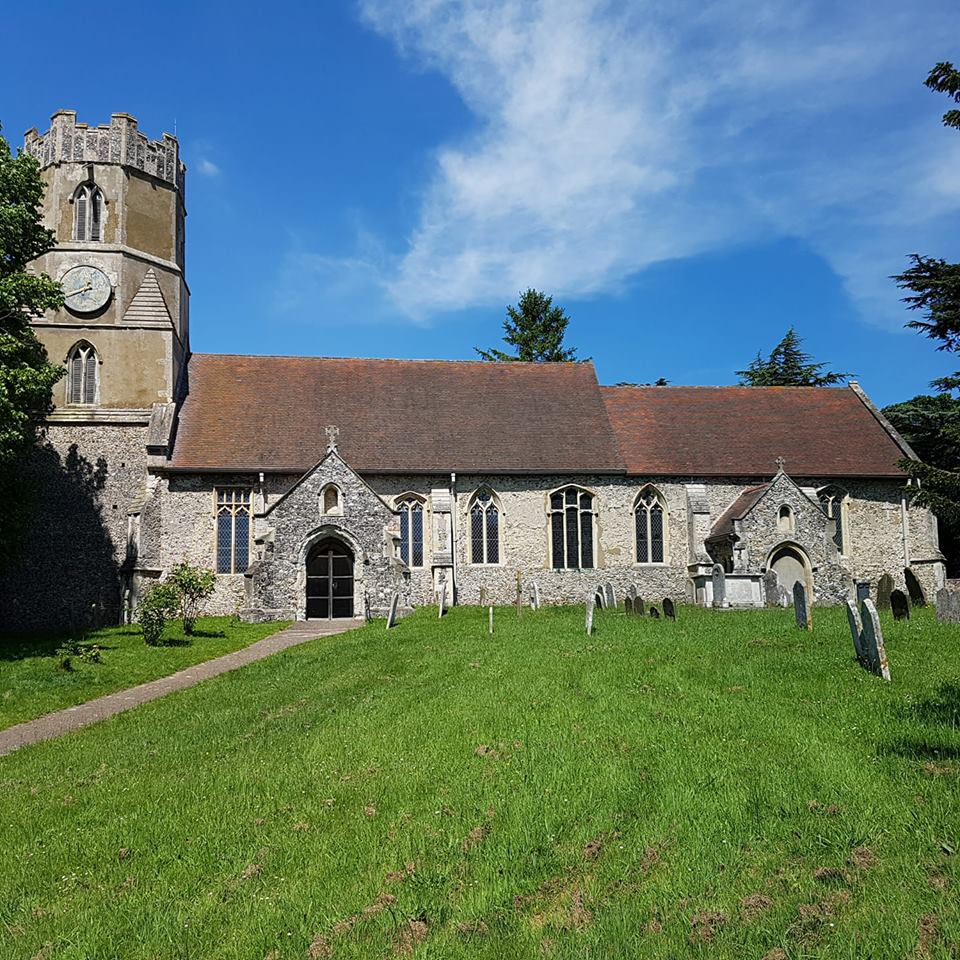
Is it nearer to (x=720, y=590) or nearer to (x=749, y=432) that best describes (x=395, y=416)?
(x=720, y=590)

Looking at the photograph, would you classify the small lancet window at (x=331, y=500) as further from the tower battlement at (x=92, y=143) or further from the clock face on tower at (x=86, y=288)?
the tower battlement at (x=92, y=143)

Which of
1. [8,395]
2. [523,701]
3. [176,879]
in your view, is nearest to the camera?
[176,879]

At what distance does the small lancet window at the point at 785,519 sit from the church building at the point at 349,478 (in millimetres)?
53

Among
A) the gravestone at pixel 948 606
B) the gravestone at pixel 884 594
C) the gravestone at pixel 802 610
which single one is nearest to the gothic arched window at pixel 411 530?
the gravestone at pixel 884 594

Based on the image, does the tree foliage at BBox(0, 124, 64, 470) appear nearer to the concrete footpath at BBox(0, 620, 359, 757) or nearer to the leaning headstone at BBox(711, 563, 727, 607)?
the concrete footpath at BBox(0, 620, 359, 757)

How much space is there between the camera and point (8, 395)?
17.7 meters

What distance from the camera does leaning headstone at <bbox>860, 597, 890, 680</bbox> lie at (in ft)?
33.4

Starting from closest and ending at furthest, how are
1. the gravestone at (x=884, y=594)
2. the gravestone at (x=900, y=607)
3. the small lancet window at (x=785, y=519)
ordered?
the gravestone at (x=900, y=607), the gravestone at (x=884, y=594), the small lancet window at (x=785, y=519)

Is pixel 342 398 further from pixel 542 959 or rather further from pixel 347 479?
pixel 542 959

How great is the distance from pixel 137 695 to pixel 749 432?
21.9m

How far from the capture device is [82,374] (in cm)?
2623

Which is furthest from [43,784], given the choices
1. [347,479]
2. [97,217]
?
[97,217]

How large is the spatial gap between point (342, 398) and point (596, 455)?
844cm

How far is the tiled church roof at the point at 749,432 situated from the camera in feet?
91.4
